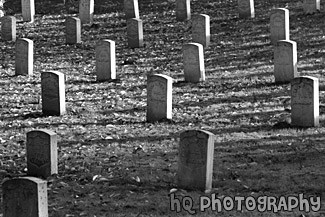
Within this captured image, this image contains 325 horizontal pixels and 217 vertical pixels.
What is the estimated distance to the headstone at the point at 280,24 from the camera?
2250cm

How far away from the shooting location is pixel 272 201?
10.9m

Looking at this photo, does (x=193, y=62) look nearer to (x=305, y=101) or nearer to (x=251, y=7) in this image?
(x=305, y=101)

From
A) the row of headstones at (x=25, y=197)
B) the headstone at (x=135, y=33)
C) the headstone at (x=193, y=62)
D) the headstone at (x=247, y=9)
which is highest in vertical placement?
the headstone at (x=247, y=9)

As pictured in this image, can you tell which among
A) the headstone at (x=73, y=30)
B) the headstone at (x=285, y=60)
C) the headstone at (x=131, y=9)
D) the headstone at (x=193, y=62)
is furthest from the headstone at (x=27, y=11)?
the headstone at (x=285, y=60)

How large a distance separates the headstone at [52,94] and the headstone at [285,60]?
15.2 feet

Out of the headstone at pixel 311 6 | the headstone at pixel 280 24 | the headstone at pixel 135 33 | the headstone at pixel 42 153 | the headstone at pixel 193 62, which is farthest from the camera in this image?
the headstone at pixel 311 6

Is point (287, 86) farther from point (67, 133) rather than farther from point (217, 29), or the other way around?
point (217, 29)

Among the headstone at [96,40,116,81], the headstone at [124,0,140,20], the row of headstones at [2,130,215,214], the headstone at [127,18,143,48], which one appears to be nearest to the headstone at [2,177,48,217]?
the row of headstones at [2,130,215,214]

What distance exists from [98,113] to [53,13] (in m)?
15.1

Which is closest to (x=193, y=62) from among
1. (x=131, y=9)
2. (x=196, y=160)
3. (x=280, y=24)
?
(x=280, y=24)

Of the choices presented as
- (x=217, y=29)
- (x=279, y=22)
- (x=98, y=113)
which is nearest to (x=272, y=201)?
(x=98, y=113)

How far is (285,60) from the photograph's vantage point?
18578 millimetres

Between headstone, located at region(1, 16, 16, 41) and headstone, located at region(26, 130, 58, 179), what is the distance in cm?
1515

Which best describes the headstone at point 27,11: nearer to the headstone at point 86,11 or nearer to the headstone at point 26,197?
the headstone at point 86,11
